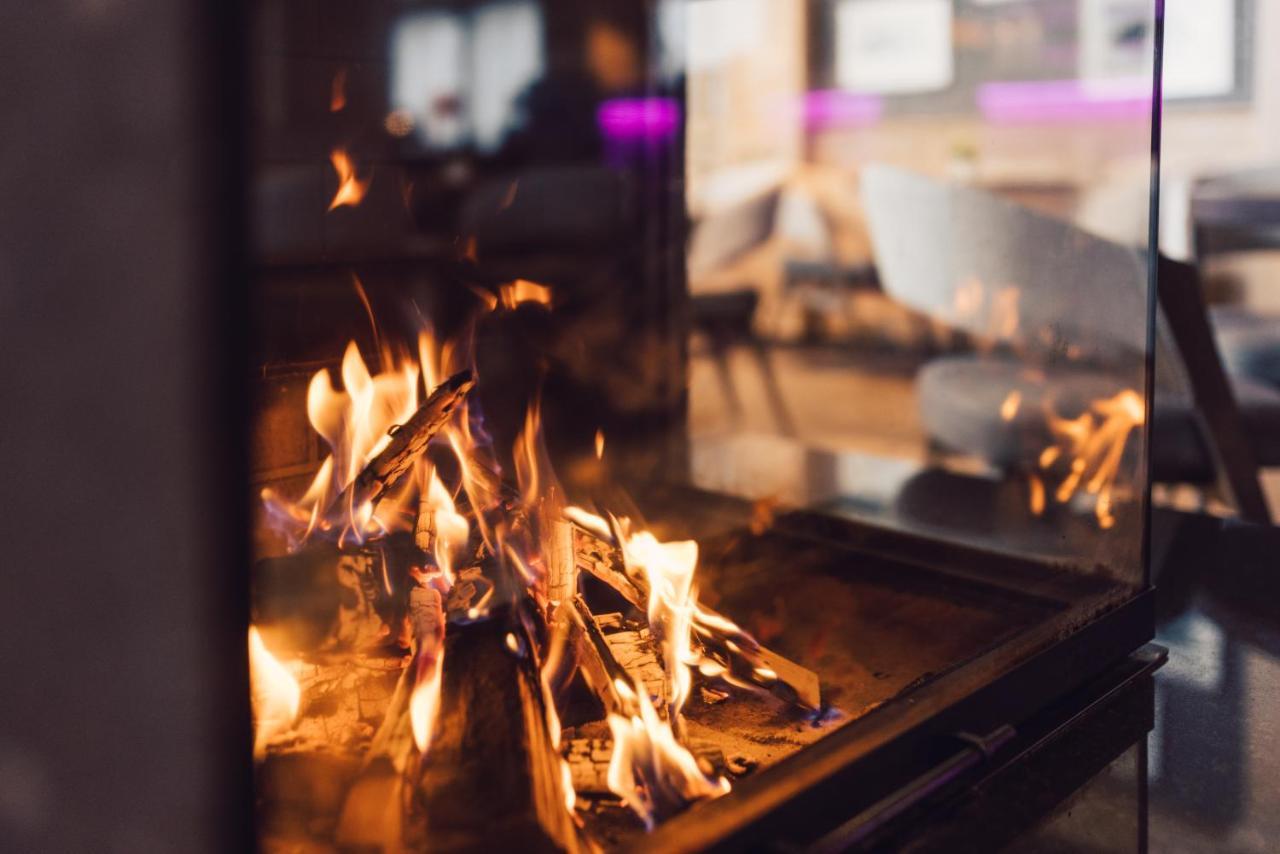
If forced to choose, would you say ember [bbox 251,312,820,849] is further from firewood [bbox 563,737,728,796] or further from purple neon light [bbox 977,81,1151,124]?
purple neon light [bbox 977,81,1151,124]

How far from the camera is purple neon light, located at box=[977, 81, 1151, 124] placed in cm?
318

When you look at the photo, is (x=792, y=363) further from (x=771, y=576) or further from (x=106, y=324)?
(x=106, y=324)

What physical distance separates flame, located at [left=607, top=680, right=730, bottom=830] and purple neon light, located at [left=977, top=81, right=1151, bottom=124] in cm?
249

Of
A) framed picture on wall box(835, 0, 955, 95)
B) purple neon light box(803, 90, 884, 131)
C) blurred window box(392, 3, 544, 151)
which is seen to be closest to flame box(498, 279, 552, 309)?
blurred window box(392, 3, 544, 151)

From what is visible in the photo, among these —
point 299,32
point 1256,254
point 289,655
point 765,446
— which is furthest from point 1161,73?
point 1256,254

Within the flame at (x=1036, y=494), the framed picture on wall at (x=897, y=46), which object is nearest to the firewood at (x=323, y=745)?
the flame at (x=1036, y=494)

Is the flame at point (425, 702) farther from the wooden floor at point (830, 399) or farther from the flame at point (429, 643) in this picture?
the wooden floor at point (830, 399)

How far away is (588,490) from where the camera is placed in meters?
1.31

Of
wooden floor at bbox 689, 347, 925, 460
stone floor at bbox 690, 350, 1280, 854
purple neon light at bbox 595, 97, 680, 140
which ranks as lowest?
wooden floor at bbox 689, 347, 925, 460

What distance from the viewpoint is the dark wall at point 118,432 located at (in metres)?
0.45

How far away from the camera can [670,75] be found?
5.85 ft

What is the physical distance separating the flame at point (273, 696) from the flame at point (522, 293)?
0.68 meters

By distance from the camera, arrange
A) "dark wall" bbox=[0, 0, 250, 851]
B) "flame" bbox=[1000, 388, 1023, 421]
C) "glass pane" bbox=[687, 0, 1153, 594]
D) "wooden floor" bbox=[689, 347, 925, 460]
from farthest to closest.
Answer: "wooden floor" bbox=[689, 347, 925, 460] → "flame" bbox=[1000, 388, 1023, 421] → "glass pane" bbox=[687, 0, 1153, 594] → "dark wall" bbox=[0, 0, 250, 851]

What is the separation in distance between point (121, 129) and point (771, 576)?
3.01 ft
